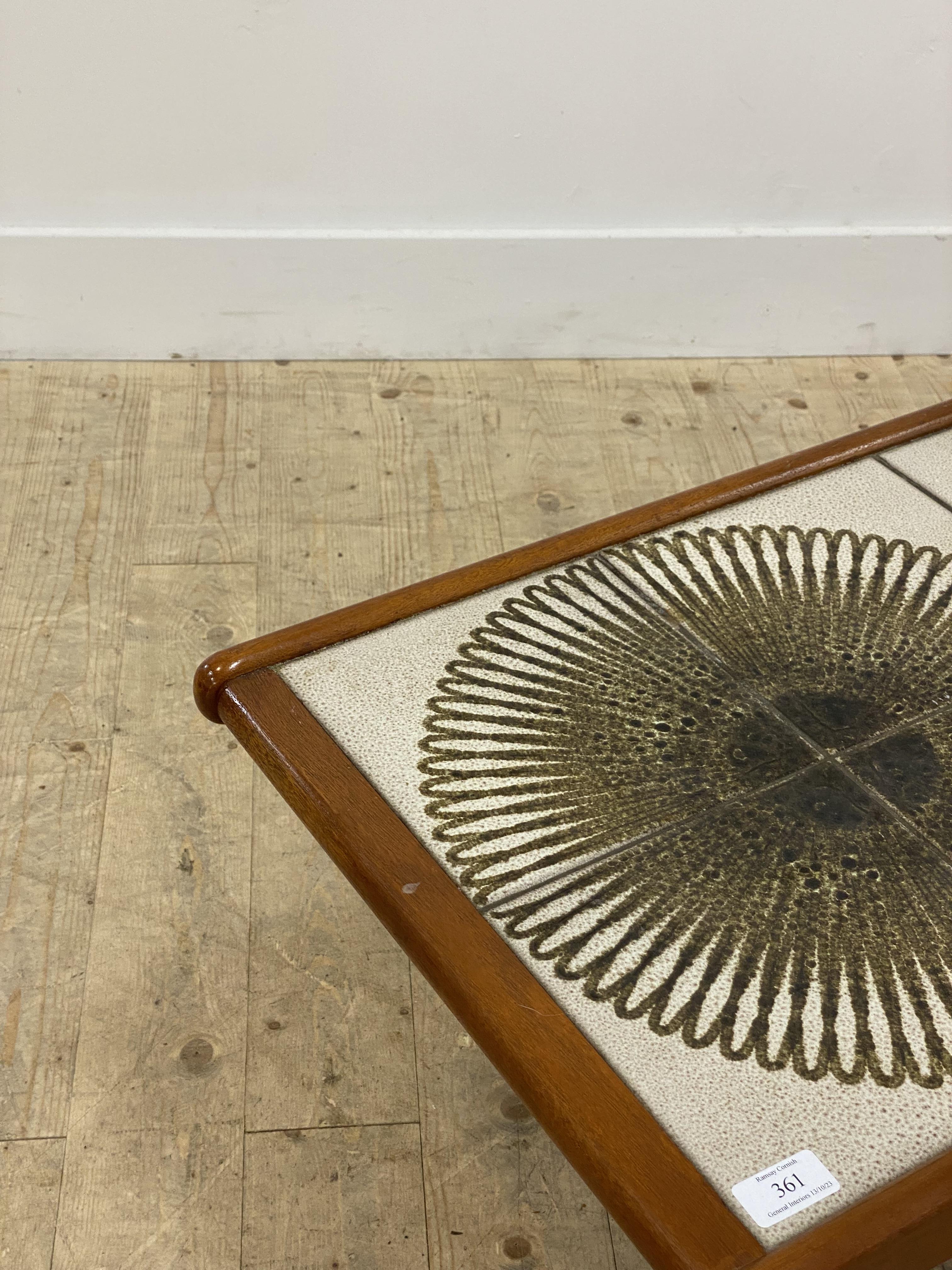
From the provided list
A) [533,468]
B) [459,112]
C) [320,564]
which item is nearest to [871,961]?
[320,564]

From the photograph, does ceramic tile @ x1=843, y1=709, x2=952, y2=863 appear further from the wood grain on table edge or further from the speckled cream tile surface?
the wood grain on table edge

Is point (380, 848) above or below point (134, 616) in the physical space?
above

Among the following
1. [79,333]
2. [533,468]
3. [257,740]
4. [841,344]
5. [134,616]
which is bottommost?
[79,333]

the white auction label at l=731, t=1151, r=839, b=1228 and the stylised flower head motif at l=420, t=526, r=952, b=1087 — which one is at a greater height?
the white auction label at l=731, t=1151, r=839, b=1228

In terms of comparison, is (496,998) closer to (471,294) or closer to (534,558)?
(534,558)

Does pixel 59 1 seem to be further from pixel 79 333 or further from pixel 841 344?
pixel 841 344

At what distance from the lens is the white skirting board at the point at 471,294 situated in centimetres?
237

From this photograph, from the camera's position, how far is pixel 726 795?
102 cm

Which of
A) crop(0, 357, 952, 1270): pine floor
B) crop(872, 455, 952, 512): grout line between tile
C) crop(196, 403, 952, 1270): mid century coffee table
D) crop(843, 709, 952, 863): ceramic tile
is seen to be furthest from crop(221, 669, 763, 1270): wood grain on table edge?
crop(872, 455, 952, 512): grout line between tile

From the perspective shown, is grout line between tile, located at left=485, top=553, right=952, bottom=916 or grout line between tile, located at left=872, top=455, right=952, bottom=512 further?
grout line between tile, located at left=872, top=455, right=952, bottom=512

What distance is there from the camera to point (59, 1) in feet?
6.89

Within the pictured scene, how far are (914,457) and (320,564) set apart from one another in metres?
0.97

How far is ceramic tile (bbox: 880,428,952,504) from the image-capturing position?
1.34m

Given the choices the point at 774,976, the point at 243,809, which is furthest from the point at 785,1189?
the point at 243,809
